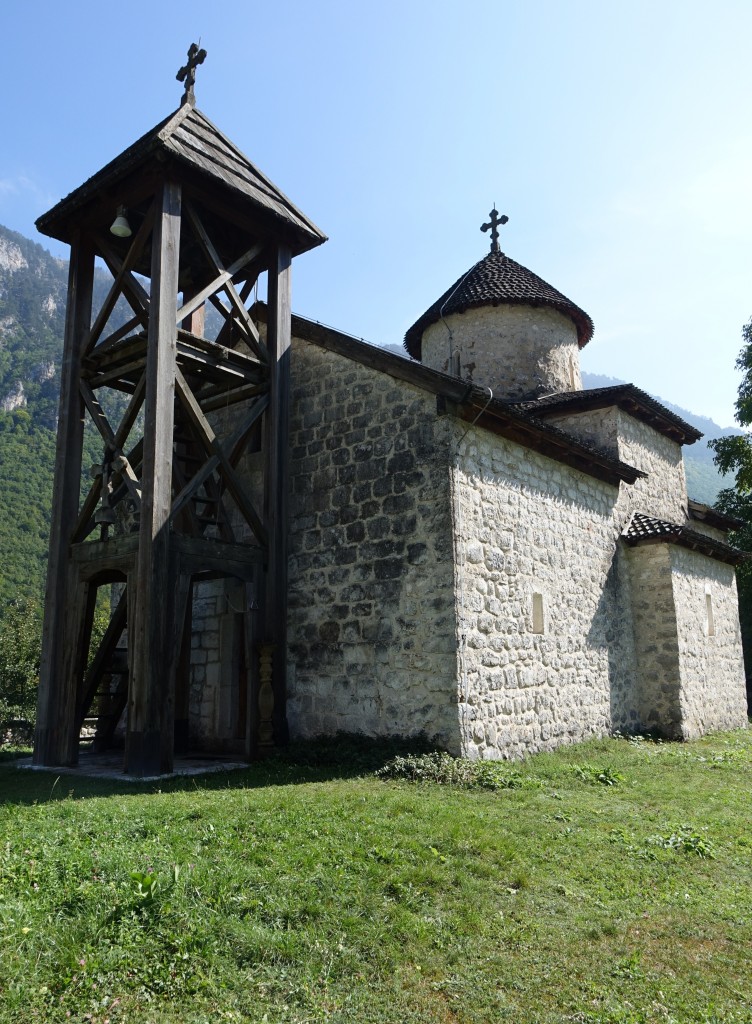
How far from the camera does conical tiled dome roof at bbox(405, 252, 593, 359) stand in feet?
51.2

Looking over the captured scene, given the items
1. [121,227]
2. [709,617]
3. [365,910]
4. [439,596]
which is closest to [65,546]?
[121,227]

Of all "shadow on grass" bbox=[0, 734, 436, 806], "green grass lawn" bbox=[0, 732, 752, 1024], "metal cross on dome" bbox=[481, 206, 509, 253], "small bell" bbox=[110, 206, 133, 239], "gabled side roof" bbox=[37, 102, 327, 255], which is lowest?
"green grass lawn" bbox=[0, 732, 752, 1024]

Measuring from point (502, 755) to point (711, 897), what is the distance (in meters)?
4.01

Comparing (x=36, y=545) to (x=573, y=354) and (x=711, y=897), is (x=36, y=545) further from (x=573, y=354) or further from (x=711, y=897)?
(x=711, y=897)

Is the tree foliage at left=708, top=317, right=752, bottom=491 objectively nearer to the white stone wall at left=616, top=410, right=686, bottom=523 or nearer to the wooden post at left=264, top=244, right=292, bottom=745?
the white stone wall at left=616, top=410, right=686, bottom=523

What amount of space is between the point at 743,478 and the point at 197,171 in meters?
17.3

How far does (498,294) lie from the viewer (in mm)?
15531

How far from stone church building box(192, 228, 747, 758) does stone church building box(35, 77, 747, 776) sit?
35 mm

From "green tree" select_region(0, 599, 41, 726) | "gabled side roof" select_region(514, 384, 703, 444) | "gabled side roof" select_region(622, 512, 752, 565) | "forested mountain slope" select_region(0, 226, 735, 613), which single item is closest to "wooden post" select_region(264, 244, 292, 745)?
"gabled side roof" select_region(514, 384, 703, 444)

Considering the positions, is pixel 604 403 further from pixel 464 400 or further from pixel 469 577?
pixel 469 577

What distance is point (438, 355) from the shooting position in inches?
640

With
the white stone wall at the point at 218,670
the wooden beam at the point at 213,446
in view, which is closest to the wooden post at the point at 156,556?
the wooden beam at the point at 213,446

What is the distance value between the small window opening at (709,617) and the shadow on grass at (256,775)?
7852 millimetres

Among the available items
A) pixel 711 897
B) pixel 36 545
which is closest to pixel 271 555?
pixel 711 897
